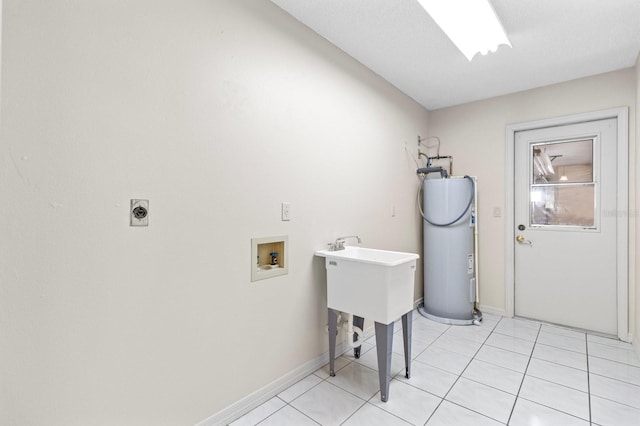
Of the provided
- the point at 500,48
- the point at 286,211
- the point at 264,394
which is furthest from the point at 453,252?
the point at 264,394

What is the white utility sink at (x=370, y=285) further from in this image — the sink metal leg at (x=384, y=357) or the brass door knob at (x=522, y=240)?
the brass door knob at (x=522, y=240)

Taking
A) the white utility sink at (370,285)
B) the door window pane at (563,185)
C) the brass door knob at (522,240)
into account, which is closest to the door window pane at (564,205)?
the door window pane at (563,185)

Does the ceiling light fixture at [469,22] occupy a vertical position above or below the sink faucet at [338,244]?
above

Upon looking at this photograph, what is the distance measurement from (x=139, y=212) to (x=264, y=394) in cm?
129

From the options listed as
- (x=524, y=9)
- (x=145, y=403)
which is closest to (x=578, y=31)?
(x=524, y=9)

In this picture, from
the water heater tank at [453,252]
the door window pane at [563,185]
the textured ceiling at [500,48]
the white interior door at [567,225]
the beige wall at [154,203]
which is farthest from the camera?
the water heater tank at [453,252]

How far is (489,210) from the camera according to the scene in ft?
10.8

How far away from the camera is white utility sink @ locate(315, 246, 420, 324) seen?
69.4 inches

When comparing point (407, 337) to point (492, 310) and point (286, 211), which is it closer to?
point (286, 211)

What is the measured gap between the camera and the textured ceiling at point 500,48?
6.13 ft

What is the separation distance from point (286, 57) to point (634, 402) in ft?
9.81

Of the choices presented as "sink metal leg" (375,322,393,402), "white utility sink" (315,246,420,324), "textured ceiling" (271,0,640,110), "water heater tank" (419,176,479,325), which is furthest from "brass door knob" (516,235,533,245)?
"sink metal leg" (375,322,393,402)

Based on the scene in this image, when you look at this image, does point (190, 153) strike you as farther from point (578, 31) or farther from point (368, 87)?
point (578, 31)

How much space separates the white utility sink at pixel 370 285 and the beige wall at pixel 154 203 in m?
0.19
